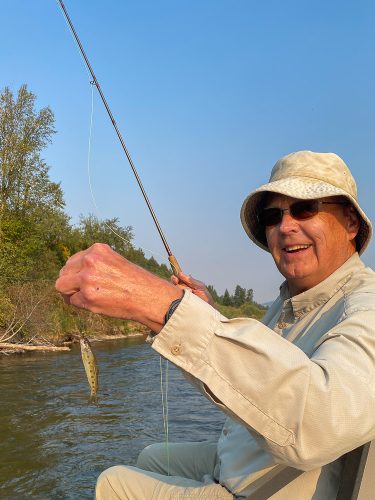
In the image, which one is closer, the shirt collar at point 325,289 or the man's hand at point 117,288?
the man's hand at point 117,288

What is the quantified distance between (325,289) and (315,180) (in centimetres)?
55

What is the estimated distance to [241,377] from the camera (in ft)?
4.76

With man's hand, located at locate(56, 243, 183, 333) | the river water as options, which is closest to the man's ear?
man's hand, located at locate(56, 243, 183, 333)

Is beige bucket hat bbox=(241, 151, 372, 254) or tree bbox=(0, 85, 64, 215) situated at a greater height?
tree bbox=(0, 85, 64, 215)

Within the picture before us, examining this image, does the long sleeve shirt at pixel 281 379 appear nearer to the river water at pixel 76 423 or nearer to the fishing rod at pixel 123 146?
the fishing rod at pixel 123 146

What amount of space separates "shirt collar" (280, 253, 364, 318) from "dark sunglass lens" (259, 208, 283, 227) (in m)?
0.42

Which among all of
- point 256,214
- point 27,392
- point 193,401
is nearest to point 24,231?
point 27,392

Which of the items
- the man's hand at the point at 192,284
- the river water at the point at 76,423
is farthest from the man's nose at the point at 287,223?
the river water at the point at 76,423

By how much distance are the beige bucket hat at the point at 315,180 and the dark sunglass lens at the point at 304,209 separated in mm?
67

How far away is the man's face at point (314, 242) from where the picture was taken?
8.16ft

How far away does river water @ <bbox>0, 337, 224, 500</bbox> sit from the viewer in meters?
6.80

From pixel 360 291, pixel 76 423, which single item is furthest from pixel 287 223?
pixel 76 423

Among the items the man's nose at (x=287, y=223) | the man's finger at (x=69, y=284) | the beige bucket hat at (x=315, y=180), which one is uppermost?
the beige bucket hat at (x=315, y=180)

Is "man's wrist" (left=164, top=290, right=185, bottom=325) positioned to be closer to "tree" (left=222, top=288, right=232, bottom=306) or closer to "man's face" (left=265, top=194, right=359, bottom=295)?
"man's face" (left=265, top=194, right=359, bottom=295)
